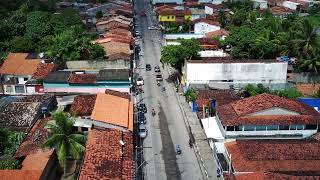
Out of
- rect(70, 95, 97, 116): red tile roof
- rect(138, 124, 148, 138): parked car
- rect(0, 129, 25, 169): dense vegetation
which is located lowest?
rect(138, 124, 148, 138): parked car

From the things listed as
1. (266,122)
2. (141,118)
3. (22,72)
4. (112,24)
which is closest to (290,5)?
(112,24)

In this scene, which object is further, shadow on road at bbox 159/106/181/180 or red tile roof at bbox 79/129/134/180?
shadow on road at bbox 159/106/181/180

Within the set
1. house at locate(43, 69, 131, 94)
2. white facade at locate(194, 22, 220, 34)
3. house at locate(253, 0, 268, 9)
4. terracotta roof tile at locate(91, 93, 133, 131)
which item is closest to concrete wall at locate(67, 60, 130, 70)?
house at locate(43, 69, 131, 94)

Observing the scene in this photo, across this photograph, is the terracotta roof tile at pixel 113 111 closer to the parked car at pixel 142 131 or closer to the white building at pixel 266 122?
the parked car at pixel 142 131

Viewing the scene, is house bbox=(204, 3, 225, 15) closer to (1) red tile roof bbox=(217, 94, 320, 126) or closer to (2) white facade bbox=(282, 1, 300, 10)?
(2) white facade bbox=(282, 1, 300, 10)

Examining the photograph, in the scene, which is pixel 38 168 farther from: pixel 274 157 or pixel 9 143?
pixel 274 157

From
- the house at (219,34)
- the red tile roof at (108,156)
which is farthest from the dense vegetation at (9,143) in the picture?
the house at (219,34)
